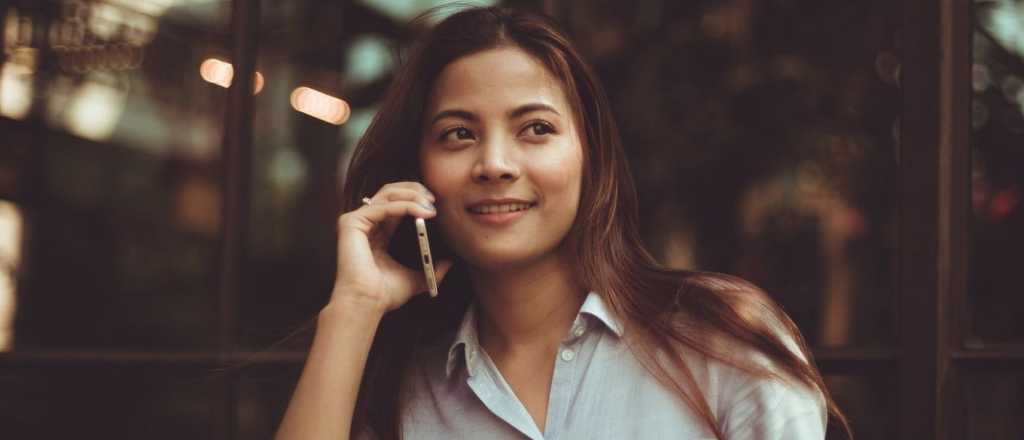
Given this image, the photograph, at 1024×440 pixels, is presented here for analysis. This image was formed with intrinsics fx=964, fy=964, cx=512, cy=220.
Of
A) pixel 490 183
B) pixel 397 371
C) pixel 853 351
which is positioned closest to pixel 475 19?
pixel 490 183

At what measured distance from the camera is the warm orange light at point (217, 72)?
2.94 meters

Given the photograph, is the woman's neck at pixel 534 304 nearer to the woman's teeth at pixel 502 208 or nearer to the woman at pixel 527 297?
the woman at pixel 527 297

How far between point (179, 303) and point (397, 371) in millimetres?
1030

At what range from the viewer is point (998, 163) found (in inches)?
110

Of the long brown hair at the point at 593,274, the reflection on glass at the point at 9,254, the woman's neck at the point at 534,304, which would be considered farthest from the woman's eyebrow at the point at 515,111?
the reflection on glass at the point at 9,254

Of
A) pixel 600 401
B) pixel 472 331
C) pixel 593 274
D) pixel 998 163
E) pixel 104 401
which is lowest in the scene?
pixel 104 401

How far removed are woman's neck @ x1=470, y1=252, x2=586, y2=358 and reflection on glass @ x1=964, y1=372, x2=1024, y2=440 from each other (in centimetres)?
121

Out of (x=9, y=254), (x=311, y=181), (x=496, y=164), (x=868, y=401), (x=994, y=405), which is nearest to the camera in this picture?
(x=496, y=164)

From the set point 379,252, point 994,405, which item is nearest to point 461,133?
point 379,252

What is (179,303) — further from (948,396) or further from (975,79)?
(975,79)

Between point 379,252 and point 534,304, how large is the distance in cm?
40

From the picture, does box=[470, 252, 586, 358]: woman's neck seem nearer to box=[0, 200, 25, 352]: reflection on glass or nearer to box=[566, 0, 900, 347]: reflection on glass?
box=[566, 0, 900, 347]: reflection on glass

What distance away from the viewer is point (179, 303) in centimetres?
298

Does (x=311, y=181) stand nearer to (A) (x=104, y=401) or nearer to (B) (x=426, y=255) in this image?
(A) (x=104, y=401)
